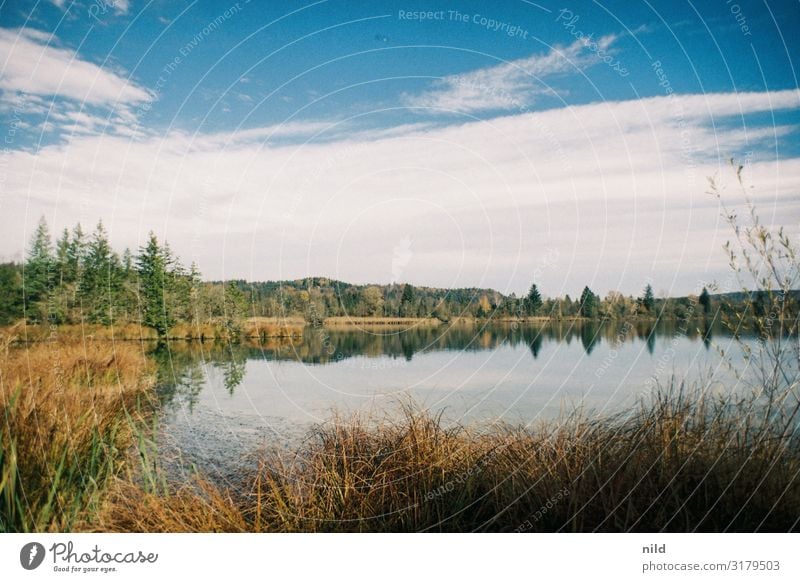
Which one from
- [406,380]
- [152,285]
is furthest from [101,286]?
[406,380]

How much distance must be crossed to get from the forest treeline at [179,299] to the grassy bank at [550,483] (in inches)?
46.5

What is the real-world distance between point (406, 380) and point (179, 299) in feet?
24.4

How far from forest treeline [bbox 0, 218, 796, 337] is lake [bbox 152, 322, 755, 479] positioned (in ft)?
2.44

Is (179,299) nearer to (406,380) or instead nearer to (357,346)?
(357,346)

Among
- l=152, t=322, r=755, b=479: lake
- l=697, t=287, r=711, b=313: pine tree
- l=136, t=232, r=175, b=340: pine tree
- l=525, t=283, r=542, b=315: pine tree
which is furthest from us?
l=136, t=232, r=175, b=340: pine tree

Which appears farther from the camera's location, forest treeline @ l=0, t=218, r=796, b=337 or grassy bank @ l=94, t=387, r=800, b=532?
forest treeline @ l=0, t=218, r=796, b=337

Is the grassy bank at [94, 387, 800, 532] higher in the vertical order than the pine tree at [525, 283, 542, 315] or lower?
lower

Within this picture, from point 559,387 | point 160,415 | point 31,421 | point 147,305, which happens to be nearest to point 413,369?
point 559,387

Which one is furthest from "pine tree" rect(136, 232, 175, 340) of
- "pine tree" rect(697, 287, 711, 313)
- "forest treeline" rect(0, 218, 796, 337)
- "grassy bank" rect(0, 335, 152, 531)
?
"pine tree" rect(697, 287, 711, 313)

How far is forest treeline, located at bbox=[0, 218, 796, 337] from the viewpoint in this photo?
22.6 feet

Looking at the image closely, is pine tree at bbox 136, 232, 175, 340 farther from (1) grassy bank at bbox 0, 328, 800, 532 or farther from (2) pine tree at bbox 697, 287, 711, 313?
(2) pine tree at bbox 697, 287, 711, 313

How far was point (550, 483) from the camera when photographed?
3496 mm

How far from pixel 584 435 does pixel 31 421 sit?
362 cm
